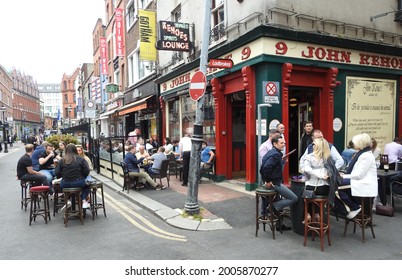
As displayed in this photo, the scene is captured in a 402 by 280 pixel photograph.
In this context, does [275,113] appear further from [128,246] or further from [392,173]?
[128,246]

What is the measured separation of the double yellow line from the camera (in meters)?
5.46

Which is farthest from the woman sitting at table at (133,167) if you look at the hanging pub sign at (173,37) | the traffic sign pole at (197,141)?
the hanging pub sign at (173,37)

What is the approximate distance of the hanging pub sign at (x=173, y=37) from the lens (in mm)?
11148

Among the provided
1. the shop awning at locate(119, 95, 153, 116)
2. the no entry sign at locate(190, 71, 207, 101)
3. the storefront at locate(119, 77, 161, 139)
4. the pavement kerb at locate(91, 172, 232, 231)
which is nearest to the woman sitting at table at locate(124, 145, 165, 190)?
the pavement kerb at locate(91, 172, 232, 231)

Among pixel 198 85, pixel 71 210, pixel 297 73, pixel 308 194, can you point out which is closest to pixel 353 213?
pixel 308 194

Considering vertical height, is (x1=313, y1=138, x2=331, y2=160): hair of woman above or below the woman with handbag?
above

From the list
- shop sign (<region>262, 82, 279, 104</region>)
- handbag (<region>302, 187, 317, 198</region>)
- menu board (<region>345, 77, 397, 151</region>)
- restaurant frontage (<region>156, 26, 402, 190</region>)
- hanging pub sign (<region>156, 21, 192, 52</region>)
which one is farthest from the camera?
hanging pub sign (<region>156, 21, 192, 52</region>)

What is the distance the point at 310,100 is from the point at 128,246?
741cm

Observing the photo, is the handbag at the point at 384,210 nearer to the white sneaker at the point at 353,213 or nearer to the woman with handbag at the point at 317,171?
the white sneaker at the point at 353,213

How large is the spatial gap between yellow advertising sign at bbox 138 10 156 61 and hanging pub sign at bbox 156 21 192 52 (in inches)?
145

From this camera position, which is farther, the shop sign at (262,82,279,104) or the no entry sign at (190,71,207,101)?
the shop sign at (262,82,279,104)

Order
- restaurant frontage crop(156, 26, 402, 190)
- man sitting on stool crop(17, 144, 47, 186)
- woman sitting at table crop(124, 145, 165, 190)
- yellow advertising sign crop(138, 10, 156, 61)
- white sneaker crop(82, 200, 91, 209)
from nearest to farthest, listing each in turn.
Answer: white sneaker crop(82, 200, 91, 209) < man sitting on stool crop(17, 144, 47, 186) < restaurant frontage crop(156, 26, 402, 190) < woman sitting at table crop(124, 145, 165, 190) < yellow advertising sign crop(138, 10, 156, 61)

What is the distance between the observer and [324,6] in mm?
8969

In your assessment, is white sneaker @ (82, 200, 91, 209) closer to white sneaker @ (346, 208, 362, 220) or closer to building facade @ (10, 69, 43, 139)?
white sneaker @ (346, 208, 362, 220)
